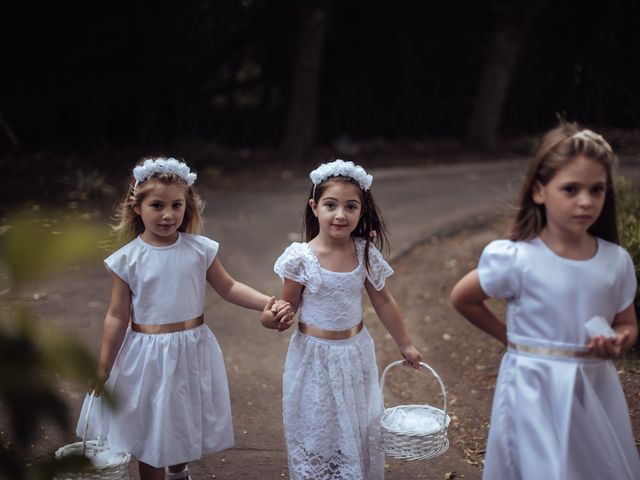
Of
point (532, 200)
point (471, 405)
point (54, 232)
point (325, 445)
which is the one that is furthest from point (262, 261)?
point (54, 232)

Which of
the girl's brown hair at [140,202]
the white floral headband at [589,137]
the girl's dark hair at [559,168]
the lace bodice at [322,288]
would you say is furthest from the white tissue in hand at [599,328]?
the girl's brown hair at [140,202]

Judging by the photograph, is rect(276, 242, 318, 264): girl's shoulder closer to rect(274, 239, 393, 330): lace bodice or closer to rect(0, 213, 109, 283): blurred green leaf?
rect(274, 239, 393, 330): lace bodice

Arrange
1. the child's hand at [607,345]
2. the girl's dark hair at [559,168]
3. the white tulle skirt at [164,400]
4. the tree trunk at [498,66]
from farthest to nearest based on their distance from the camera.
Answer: the tree trunk at [498,66]
the white tulle skirt at [164,400]
the girl's dark hair at [559,168]
the child's hand at [607,345]

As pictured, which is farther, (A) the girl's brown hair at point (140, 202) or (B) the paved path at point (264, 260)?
(B) the paved path at point (264, 260)

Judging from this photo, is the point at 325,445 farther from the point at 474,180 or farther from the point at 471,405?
the point at 474,180

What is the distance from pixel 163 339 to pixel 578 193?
1.72 metres

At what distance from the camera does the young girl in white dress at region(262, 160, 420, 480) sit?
3.07m

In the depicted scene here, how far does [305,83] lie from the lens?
38.1 ft

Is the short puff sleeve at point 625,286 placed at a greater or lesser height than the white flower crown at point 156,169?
lesser

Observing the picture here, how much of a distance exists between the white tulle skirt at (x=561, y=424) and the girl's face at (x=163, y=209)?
149 cm

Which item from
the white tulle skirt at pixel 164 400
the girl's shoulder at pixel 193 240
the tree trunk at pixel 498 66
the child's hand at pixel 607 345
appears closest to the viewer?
the child's hand at pixel 607 345

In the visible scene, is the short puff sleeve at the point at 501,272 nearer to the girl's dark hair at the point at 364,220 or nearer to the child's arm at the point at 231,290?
the girl's dark hair at the point at 364,220

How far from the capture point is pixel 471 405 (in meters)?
4.37

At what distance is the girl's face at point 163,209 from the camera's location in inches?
123
